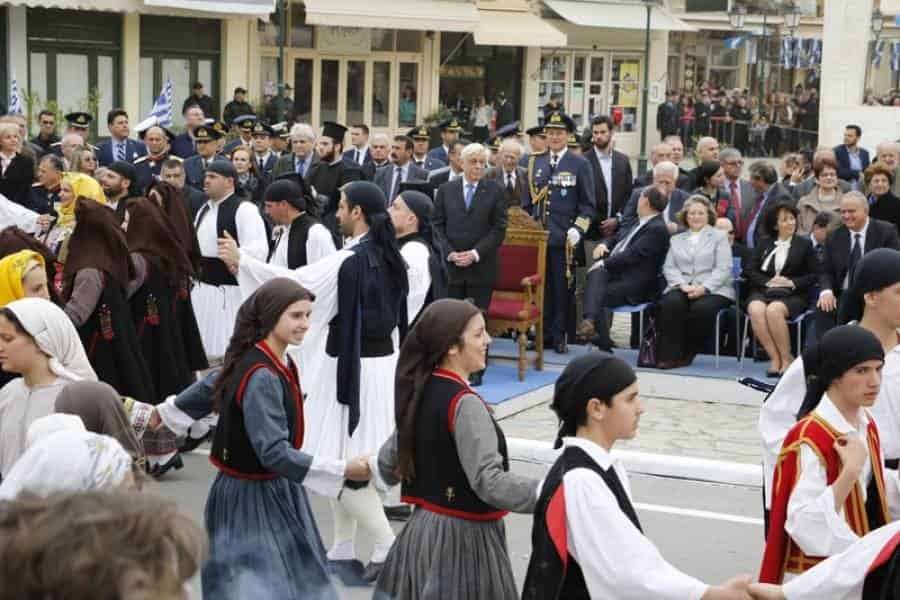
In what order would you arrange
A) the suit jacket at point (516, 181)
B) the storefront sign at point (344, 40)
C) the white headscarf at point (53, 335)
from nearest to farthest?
the white headscarf at point (53, 335), the suit jacket at point (516, 181), the storefront sign at point (344, 40)

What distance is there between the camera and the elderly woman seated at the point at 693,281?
13633 mm

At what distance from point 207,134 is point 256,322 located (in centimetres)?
1008

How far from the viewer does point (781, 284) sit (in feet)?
43.5

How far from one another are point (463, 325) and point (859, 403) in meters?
1.39

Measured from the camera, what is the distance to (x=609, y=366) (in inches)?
192

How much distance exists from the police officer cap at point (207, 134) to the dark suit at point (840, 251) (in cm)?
639

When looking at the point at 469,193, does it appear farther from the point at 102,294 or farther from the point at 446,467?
the point at 446,467

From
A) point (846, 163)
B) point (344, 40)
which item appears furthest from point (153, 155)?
A: point (344, 40)

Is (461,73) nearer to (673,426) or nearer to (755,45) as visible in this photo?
(755,45)

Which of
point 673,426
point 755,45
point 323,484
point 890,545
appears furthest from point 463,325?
point 755,45

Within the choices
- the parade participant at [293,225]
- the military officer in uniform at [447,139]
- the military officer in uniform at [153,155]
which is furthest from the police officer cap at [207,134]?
the parade participant at [293,225]

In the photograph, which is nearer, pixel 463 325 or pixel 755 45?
pixel 463 325

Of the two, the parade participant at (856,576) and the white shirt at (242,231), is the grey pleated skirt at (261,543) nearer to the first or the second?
the parade participant at (856,576)

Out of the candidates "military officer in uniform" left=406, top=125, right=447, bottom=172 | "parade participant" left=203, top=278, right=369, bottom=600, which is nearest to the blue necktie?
"military officer in uniform" left=406, top=125, right=447, bottom=172
